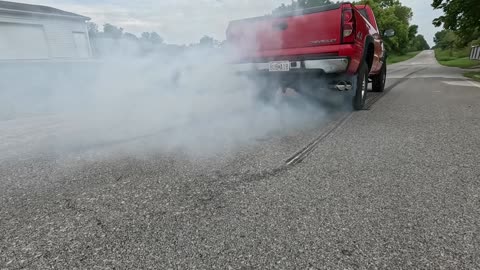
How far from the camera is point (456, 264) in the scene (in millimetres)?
1326

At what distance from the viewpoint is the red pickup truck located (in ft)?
13.0

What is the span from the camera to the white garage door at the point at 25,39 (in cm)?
934

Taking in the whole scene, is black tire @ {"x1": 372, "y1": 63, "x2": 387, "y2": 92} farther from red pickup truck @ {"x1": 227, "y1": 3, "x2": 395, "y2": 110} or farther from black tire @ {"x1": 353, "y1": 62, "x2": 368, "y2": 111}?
red pickup truck @ {"x1": 227, "y1": 3, "x2": 395, "y2": 110}

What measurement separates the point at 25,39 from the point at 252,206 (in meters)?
13.8

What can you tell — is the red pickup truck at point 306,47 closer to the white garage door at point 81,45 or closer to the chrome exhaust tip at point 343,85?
the chrome exhaust tip at point 343,85

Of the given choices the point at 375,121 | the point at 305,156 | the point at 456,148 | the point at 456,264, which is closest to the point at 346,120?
the point at 375,121

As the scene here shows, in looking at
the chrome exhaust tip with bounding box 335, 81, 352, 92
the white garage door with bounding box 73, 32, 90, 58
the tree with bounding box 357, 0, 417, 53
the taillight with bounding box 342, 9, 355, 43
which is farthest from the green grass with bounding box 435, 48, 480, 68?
the white garage door with bounding box 73, 32, 90, 58

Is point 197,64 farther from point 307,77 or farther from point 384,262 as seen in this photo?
point 384,262

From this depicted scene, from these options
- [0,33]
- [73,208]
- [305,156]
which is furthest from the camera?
[0,33]

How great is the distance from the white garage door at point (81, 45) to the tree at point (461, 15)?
61.9 ft

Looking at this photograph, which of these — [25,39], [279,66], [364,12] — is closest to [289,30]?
[279,66]

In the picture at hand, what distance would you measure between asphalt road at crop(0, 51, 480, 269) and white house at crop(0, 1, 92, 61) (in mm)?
7726

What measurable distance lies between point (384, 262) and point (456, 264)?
33 cm

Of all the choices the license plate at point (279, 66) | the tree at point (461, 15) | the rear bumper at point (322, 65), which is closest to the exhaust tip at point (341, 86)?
the rear bumper at point (322, 65)
